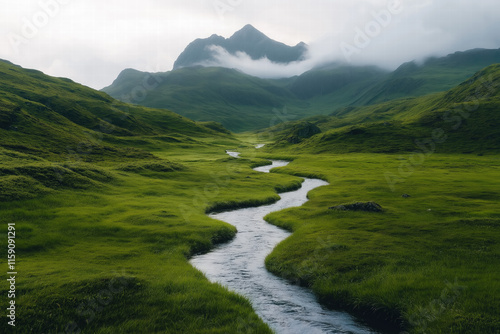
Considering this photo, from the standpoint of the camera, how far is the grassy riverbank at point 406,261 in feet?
63.0

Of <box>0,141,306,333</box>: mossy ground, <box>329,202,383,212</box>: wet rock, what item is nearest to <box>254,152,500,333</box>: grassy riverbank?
<box>329,202,383,212</box>: wet rock

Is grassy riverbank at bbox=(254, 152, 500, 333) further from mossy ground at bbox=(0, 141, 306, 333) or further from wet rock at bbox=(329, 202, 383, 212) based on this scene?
mossy ground at bbox=(0, 141, 306, 333)

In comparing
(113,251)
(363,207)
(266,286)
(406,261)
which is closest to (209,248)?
(113,251)

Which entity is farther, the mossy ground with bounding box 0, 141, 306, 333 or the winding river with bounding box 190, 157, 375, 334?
the winding river with bounding box 190, 157, 375, 334

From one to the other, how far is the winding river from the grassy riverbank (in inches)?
55.7

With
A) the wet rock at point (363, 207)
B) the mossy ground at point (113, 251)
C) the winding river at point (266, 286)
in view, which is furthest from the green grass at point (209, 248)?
the wet rock at point (363, 207)

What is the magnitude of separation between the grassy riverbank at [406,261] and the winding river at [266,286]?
1.41 m

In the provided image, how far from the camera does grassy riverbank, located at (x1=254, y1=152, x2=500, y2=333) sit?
63.0ft

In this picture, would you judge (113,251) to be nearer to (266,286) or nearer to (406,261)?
(266,286)

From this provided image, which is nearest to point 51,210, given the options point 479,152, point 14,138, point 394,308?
point 394,308

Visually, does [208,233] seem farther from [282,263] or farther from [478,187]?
[478,187]

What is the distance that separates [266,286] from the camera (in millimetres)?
25984

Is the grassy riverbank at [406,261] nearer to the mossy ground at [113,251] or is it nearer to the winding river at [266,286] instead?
the winding river at [266,286]

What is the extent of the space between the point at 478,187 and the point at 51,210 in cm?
7147
